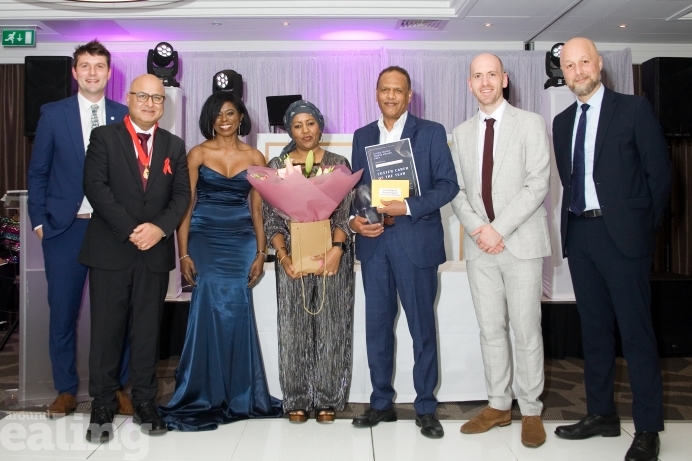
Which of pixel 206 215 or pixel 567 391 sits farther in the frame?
pixel 567 391

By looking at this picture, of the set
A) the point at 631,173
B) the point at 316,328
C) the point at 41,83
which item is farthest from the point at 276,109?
the point at 631,173

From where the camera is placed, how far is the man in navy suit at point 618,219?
9.55ft

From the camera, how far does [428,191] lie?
313 centimetres

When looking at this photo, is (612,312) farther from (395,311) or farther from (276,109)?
(276,109)

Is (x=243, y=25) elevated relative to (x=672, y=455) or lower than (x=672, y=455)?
elevated

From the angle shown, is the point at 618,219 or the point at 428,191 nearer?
the point at 618,219

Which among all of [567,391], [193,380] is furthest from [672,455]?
[193,380]

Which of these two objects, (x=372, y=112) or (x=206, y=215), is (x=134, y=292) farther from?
(x=372, y=112)

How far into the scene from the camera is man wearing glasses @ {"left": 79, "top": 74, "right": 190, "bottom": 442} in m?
3.11

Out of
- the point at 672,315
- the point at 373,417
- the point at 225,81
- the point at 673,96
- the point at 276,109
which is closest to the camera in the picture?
the point at 373,417

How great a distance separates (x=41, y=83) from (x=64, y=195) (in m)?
3.81

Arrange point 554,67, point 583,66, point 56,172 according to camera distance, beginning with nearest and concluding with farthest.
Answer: point 583,66 < point 56,172 < point 554,67

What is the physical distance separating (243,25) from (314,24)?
32.6 inches

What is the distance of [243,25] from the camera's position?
7.42 metres
